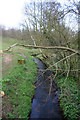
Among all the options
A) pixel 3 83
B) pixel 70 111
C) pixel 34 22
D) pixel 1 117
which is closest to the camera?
pixel 1 117

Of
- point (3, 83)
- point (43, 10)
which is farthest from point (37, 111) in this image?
point (43, 10)

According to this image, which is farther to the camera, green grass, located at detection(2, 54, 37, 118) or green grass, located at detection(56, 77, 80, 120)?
green grass, located at detection(2, 54, 37, 118)

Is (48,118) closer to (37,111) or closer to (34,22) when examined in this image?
(37,111)

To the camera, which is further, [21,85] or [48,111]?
[21,85]

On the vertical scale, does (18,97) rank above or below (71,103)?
above

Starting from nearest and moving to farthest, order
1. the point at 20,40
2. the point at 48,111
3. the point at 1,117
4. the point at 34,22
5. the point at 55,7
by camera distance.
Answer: the point at 1,117
the point at 48,111
the point at 55,7
the point at 34,22
the point at 20,40

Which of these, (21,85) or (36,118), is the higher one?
(21,85)

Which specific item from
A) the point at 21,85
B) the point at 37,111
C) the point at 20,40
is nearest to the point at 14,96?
the point at 21,85

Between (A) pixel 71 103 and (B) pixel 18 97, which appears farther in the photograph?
(B) pixel 18 97

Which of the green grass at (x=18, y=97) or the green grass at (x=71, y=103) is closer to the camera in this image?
the green grass at (x=71, y=103)

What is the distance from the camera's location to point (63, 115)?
4.50m

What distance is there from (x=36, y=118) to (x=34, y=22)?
7.36 m

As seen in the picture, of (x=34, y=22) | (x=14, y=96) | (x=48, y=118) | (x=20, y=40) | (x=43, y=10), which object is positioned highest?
(x=43, y=10)

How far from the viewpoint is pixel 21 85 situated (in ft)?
20.0
